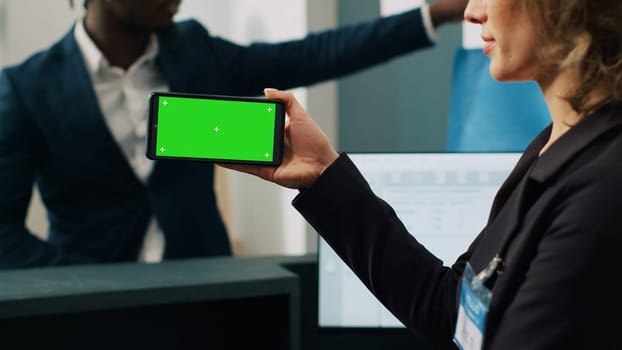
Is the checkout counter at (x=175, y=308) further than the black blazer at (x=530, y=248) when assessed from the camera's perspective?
Yes

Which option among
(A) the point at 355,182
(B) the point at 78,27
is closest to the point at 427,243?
(A) the point at 355,182

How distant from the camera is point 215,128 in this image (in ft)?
2.86

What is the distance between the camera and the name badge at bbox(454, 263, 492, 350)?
2.32 ft

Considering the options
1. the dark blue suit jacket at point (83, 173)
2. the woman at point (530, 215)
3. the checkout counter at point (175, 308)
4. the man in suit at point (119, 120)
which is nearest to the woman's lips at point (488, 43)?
the woman at point (530, 215)

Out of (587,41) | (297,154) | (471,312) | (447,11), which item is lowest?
(471,312)

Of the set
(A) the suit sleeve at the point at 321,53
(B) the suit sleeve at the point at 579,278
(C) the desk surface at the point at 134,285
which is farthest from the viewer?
(A) the suit sleeve at the point at 321,53

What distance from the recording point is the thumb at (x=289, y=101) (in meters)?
0.88

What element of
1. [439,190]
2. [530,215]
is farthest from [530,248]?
[439,190]

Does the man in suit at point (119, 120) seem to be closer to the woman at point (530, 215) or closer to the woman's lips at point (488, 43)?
the woman at point (530, 215)

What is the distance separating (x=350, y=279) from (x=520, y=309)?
0.53 meters

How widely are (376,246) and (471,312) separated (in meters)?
0.16

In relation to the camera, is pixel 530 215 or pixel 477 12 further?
pixel 477 12

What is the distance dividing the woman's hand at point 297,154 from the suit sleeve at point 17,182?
3.11 feet

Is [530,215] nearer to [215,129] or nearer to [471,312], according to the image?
[471,312]
